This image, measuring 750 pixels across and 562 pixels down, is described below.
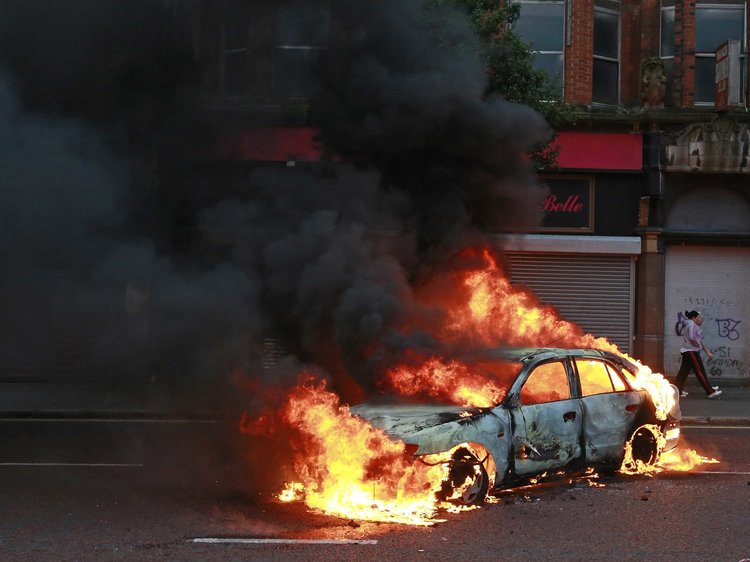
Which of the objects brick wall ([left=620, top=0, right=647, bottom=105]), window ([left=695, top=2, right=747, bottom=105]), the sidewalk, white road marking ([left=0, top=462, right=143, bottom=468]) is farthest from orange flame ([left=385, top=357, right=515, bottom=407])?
window ([left=695, top=2, right=747, bottom=105])

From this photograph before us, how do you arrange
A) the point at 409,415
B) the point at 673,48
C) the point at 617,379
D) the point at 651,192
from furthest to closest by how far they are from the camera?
the point at 673,48 → the point at 651,192 → the point at 617,379 → the point at 409,415

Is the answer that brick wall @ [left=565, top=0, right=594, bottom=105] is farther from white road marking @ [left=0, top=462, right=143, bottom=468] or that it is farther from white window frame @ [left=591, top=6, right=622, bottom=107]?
white road marking @ [left=0, top=462, right=143, bottom=468]

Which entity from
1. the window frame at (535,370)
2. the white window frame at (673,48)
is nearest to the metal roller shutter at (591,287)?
the white window frame at (673,48)

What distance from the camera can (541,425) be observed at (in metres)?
7.39

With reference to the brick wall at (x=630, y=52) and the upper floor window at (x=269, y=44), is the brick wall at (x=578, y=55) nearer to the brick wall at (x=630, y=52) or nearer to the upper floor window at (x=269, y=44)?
the brick wall at (x=630, y=52)

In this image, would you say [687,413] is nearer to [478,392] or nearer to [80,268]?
[478,392]

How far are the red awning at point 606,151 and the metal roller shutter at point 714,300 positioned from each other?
1.93 meters

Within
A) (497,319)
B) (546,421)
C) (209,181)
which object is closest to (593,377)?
(546,421)

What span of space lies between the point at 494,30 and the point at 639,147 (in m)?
6.07

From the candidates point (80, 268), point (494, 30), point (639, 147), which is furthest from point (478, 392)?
point (639, 147)

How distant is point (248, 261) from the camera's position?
911 centimetres

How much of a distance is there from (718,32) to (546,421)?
42.1 ft

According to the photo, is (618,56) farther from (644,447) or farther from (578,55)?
(644,447)

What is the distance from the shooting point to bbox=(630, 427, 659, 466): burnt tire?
8336 millimetres
